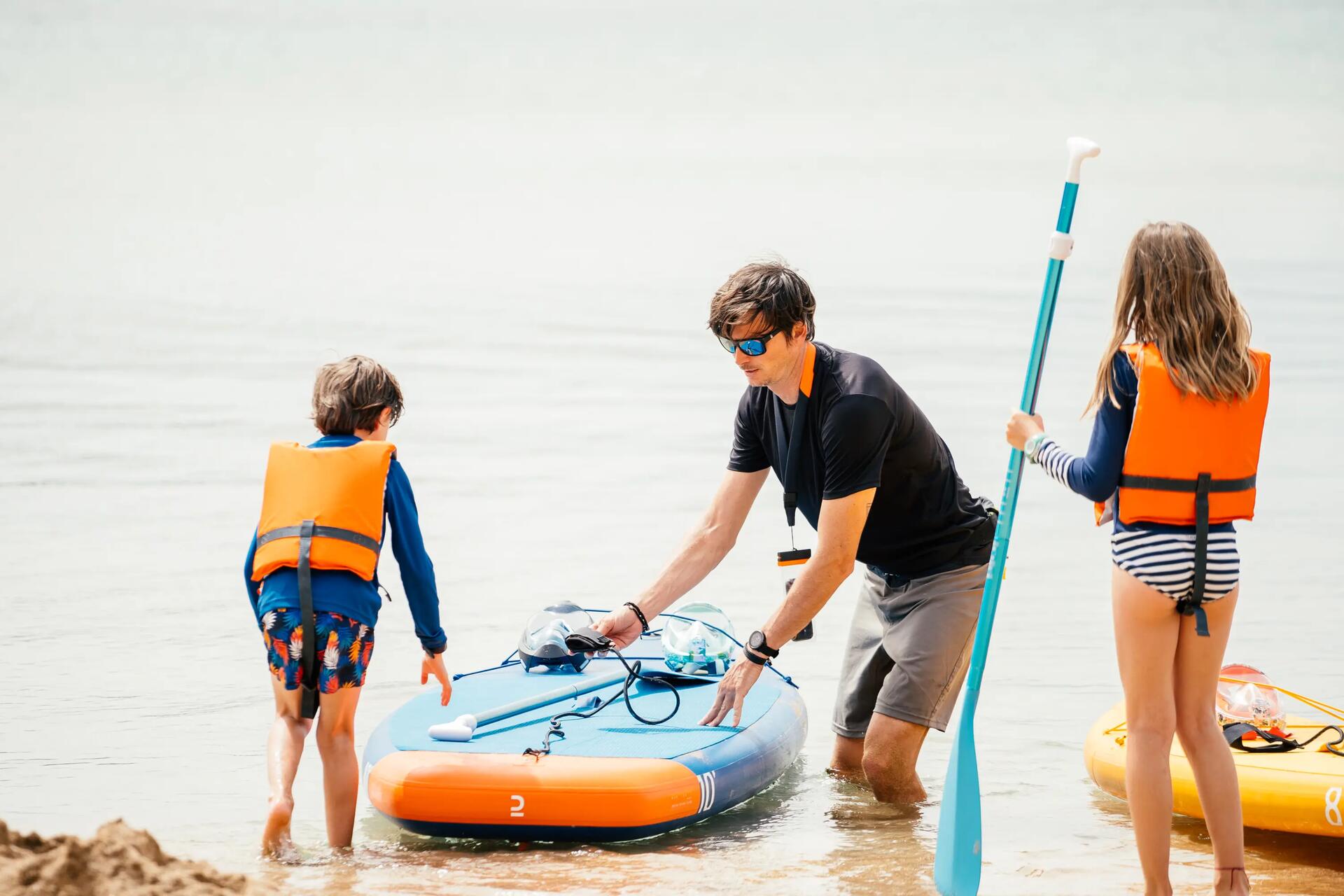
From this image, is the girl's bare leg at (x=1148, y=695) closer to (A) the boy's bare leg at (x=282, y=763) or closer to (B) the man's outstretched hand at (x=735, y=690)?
(B) the man's outstretched hand at (x=735, y=690)

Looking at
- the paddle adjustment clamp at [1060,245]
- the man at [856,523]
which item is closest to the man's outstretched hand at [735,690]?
the man at [856,523]

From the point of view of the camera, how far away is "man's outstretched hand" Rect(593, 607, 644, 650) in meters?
4.08

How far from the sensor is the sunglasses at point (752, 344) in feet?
12.1

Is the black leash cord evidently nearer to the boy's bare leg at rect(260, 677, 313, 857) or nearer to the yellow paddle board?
the boy's bare leg at rect(260, 677, 313, 857)

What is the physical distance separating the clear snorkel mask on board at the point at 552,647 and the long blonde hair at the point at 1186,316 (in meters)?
2.10

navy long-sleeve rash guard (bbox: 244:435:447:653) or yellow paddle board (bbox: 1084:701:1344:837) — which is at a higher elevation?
navy long-sleeve rash guard (bbox: 244:435:447:653)

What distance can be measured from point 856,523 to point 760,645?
1.34ft

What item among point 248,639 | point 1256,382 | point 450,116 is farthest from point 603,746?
point 450,116

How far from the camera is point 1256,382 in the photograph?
9.73 ft

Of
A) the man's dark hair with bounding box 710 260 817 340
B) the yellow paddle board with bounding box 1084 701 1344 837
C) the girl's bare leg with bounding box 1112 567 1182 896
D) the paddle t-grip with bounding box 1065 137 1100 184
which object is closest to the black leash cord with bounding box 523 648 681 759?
the man's dark hair with bounding box 710 260 817 340

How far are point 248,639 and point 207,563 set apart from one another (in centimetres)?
134

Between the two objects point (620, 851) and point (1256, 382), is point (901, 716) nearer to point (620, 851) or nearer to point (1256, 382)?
point (620, 851)

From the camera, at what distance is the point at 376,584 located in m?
3.63

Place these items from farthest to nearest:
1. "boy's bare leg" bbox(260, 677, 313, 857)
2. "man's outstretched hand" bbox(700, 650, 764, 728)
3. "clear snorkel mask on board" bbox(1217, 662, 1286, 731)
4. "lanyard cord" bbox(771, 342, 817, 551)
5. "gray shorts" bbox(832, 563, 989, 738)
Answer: "clear snorkel mask on board" bbox(1217, 662, 1286, 731) → "gray shorts" bbox(832, 563, 989, 738) → "lanyard cord" bbox(771, 342, 817, 551) → "man's outstretched hand" bbox(700, 650, 764, 728) → "boy's bare leg" bbox(260, 677, 313, 857)
